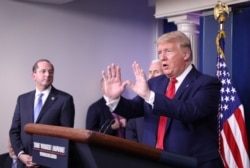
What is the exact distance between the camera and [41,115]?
276 cm

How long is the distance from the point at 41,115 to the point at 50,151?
6.22 feet

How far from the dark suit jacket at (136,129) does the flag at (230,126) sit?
52 centimetres

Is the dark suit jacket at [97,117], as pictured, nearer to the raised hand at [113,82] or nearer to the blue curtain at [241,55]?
the blue curtain at [241,55]

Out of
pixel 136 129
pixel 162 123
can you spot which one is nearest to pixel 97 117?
pixel 136 129

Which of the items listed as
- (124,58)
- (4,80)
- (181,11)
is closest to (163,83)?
(181,11)

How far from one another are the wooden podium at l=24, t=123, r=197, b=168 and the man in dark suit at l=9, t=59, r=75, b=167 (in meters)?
1.82

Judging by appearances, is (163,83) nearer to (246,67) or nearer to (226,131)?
(226,131)

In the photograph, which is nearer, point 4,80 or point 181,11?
point 181,11

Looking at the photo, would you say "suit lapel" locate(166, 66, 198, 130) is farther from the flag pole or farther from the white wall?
the white wall

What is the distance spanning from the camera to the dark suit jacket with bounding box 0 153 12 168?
3.63 m

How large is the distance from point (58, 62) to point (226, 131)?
7.33 ft

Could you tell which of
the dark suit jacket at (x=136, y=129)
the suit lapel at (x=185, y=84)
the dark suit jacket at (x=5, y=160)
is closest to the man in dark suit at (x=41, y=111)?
the dark suit jacket at (x=136, y=129)

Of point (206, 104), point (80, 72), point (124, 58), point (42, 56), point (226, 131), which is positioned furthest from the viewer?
point (124, 58)

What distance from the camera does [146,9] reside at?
198 inches
